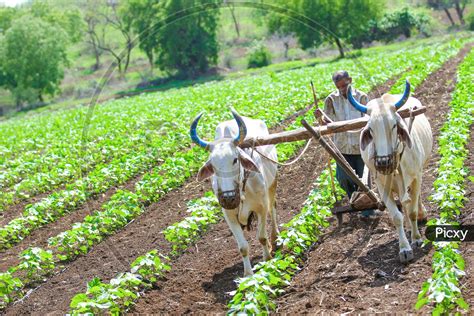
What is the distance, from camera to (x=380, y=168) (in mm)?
6559

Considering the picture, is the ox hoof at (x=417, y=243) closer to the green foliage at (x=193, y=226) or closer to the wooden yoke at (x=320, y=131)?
the wooden yoke at (x=320, y=131)

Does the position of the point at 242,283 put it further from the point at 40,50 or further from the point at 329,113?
the point at 40,50

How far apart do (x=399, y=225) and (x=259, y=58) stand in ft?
168

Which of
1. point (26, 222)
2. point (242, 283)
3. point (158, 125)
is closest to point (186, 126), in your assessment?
point (158, 125)

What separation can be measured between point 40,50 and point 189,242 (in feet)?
176

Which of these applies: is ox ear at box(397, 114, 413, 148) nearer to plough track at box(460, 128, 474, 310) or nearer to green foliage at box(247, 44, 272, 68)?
plough track at box(460, 128, 474, 310)

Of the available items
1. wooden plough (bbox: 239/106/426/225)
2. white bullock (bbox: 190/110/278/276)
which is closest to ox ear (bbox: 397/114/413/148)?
wooden plough (bbox: 239/106/426/225)

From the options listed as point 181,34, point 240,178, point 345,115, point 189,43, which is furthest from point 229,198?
point 181,34

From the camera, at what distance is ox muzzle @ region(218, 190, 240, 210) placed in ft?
21.4

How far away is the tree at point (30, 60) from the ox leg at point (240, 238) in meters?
54.1

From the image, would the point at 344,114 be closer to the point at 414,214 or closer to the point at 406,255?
the point at 414,214

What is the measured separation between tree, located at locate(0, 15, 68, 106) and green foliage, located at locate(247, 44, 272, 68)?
1757 cm

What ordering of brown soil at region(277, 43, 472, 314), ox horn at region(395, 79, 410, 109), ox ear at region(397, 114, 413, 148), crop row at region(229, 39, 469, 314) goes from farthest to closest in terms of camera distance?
1. ox ear at region(397, 114, 413, 148)
2. ox horn at region(395, 79, 410, 109)
3. brown soil at region(277, 43, 472, 314)
4. crop row at region(229, 39, 469, 314)

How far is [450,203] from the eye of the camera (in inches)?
299
